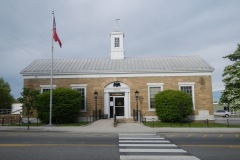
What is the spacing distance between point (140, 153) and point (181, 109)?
44.7ft

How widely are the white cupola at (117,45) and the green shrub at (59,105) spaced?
9.34m

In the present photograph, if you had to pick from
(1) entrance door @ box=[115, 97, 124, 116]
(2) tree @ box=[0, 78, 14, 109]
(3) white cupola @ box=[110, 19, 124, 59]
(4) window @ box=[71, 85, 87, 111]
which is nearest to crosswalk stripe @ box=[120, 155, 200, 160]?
(1) entrance door @ box=[115, 97, 124, 116]

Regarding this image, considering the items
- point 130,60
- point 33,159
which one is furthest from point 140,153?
point 130,60

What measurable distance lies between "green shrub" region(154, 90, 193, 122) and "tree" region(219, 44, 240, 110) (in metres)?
3.40

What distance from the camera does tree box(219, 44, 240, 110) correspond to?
2348 cm

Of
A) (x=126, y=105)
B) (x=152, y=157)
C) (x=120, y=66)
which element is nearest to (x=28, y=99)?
(x=126, y=105)

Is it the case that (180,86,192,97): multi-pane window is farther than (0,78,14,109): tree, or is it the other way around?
(0,78,14,109): tree

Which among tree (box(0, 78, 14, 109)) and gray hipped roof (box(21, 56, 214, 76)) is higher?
gray hipped roof (box(21, 56, 214, 76))

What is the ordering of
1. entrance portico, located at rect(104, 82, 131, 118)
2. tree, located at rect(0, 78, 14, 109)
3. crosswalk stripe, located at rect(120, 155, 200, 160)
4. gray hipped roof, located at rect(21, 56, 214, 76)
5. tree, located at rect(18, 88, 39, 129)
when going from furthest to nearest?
tree, located at rect(0, 78, 14, 109) → gray hipped roof, located at rect(21, 56, 214, 76) → entrance portico, located at rect(104, 82, 131, 118) → tree, located at rect(18, 88, 39, 129) → crosswalk stripe, located at rect(120, 155, 200, 160)

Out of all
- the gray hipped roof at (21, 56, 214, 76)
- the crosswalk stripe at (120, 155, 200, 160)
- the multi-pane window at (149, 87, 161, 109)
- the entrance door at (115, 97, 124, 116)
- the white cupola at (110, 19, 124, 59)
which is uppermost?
the white cupola at (110, 19, 124, 59)

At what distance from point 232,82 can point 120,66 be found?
11882mm

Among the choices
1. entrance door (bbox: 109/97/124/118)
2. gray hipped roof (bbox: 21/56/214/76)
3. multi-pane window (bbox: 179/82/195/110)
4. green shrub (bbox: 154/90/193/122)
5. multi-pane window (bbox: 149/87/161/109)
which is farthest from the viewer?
entrance door (bbox: 109/97/124/118)

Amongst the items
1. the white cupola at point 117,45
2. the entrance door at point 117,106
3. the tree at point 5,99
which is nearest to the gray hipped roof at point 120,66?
the white cupola at point 117,45

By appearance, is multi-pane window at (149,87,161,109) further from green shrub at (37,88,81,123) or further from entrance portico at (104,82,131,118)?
green shrub at (37,88,81,123)
